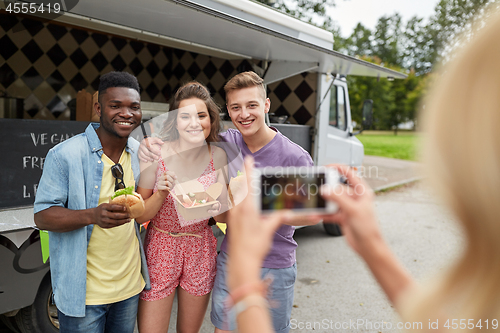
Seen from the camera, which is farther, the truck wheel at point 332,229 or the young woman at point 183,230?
the truck wheel at point 332,229

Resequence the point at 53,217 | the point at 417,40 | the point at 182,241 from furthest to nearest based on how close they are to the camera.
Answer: the point at 417,40, the point at 182,241, the point at 53,217

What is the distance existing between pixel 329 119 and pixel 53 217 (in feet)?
15.3

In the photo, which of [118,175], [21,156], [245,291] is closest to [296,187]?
[245,291]

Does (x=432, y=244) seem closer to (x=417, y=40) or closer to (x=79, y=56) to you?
(x=79, y=56)

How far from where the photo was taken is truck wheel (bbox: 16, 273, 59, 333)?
255cm

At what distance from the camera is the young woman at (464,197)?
623mm

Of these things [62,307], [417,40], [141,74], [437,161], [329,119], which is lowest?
[62,307]

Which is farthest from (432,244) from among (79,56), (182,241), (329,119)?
(79,56)

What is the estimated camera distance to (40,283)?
2467mm

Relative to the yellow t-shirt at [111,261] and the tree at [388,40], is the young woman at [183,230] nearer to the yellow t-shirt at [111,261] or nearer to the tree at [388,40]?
the yellow t-shirt at [111,261]

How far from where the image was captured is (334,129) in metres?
5.63

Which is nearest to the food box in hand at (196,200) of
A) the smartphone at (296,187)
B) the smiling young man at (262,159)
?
the smiling young man at (262,159)

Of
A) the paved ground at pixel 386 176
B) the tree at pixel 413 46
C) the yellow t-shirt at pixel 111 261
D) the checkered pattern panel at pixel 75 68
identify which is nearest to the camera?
the yellow t-shirt at pixel 111 261

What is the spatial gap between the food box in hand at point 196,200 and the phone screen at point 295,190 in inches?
36.0
